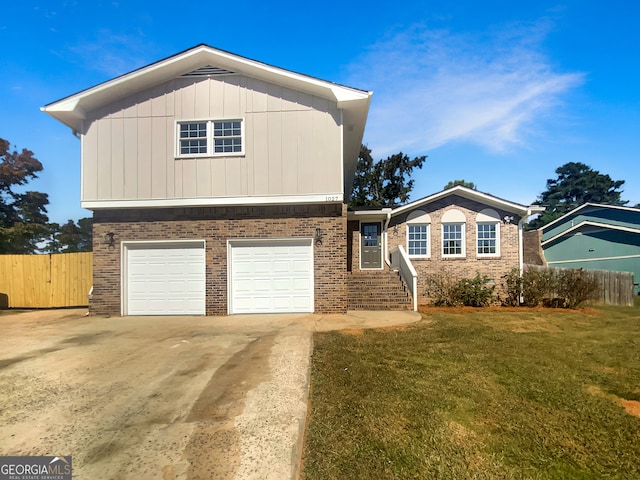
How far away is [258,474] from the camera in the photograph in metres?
2.83

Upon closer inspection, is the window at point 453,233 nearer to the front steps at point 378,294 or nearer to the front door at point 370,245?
the front door at point 370,245

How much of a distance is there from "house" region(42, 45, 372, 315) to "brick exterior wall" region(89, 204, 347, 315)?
0.10ft

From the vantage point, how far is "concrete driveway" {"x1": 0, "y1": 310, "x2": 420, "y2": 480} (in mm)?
3053

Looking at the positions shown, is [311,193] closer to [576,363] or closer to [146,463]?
[576,363]

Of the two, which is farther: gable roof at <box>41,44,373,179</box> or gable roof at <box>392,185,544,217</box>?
gable roof at <box>392,185,544,217</box>

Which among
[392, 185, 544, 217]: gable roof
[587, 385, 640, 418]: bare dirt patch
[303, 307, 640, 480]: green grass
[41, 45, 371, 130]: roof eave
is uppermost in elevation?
[41, 45, 371, 130]: roof eave

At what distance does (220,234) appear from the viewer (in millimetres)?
10406

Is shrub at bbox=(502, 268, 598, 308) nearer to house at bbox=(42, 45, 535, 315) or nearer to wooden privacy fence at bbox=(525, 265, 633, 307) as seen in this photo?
wooden privacy fence at bbox=(525, 265, 633, 307)

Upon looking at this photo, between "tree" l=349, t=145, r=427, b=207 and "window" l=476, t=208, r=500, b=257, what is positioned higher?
"tree" l=349, t=145, r=427, b=207

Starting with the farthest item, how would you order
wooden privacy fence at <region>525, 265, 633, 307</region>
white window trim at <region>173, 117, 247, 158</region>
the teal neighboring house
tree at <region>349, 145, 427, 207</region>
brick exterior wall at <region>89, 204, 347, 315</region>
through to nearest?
1. tree at <region>349, 145, 427, 207</region>
2. the teal neighboring house
3. wooden privacy fence at <region>525, 265, 633, 307</region>
4. white window trim at <region>173, 117, 247, 158</region>
5. brick exterior wall at <region>89, 204, 347, 315</region>

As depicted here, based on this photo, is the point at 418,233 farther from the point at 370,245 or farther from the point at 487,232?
the point at 487,232

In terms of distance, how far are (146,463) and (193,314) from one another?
304 inches

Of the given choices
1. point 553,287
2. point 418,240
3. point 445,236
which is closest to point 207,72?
point 418,240

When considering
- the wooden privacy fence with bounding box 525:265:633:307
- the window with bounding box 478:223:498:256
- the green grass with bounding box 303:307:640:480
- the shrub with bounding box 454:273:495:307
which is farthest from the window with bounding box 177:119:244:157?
the wooden privacy fence with bounding box 525:265:633:307
